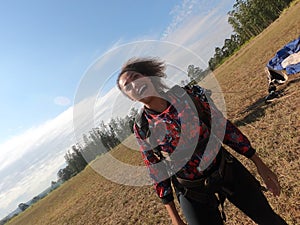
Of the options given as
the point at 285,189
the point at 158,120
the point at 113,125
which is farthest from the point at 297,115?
the point at 158,120

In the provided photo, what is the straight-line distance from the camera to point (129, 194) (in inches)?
463

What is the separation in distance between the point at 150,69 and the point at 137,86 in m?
0.28

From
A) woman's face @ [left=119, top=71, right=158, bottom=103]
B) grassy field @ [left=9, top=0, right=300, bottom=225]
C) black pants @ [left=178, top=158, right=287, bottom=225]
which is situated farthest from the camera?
grassy field @ [left=9, top=0, right=300, bottom=225]

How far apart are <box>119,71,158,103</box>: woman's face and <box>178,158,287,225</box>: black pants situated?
1112mm

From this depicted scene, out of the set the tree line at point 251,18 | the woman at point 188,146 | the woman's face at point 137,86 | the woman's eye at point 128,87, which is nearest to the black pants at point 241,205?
the woman at point 188,146

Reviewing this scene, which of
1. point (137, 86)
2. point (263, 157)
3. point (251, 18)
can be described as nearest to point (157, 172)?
point (137, 86)

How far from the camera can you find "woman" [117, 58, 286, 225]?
270 cm

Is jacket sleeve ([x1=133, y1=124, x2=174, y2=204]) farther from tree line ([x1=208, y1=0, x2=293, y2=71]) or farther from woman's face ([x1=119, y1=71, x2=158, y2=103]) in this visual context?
tree line ([x1=208, y1=0, x2=293, y2=71])

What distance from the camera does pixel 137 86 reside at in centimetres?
264

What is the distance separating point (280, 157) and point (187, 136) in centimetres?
497

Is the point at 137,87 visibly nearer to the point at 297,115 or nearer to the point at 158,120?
the point at 158,120

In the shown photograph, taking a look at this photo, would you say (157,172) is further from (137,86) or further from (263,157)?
(263,157)

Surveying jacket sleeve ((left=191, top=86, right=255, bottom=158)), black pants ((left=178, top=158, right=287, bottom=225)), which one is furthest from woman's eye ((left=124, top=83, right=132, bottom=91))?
black pants ((left=178, top=158, right=287, bottom=225))

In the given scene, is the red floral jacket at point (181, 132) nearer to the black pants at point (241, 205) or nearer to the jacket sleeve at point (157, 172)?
the jacket sleeve at point (157, 172)
